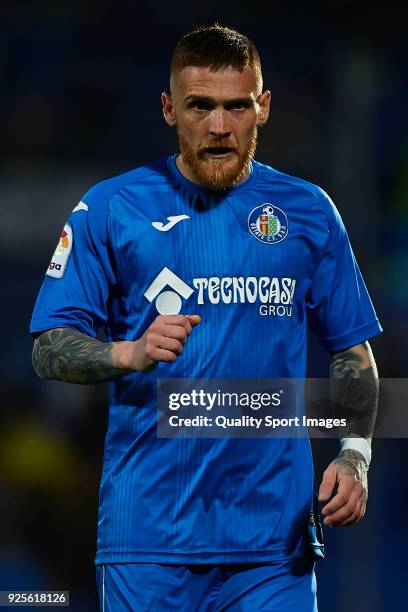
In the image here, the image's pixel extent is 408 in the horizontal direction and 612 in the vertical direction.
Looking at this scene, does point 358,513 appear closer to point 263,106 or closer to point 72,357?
point 72,357

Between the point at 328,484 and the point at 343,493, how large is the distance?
0.14 feet

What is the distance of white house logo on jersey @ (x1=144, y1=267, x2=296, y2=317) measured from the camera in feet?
9.73

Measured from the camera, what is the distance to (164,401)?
116 inches

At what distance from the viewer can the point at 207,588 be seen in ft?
9.36

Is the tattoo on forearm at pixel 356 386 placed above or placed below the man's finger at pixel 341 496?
above

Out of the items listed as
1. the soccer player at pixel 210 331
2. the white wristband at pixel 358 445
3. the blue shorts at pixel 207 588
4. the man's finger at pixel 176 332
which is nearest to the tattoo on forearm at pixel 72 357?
the soccer player at pixel 210 331

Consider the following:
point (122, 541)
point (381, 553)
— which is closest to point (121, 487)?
point (122, 541)

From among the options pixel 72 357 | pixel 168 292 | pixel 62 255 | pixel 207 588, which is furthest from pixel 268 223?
pixel 207 588

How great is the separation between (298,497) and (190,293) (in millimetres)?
626

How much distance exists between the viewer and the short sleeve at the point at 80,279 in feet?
9.79

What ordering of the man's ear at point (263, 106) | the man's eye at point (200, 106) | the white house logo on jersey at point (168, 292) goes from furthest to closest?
the man's ear at point (263, 106)
the man's eye at point (200, 106)
the white house logo on jersey at point (168, 292)

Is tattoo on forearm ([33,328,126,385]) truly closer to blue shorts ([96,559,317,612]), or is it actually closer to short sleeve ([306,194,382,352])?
blue shorts ([96,559,317,612])

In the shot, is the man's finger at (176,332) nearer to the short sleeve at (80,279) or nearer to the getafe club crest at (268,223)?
the short sleeve at (80,279)

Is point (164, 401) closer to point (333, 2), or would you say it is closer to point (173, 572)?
point (173, 572)
